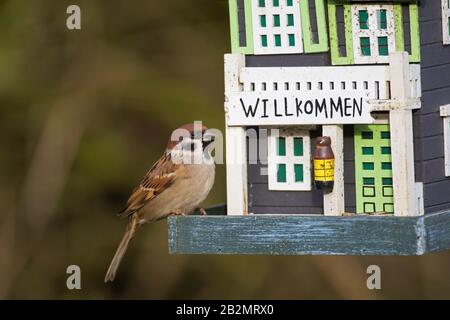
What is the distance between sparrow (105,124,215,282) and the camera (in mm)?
6777

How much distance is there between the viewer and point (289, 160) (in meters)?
6.45

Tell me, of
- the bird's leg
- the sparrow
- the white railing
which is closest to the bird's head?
the sparrow

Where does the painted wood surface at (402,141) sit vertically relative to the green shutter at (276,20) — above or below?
below

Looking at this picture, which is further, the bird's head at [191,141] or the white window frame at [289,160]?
the bird's head at [191,141]

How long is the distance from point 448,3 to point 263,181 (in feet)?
3.88

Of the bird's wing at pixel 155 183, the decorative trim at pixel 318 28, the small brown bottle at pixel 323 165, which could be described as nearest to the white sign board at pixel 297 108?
the small brown bottle at pixel 323 165

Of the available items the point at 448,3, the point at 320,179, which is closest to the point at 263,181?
the point at 320,179

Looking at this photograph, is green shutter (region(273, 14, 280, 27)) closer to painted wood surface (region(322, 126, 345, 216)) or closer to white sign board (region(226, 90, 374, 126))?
white sign board (region(226, 90, 374, 126))

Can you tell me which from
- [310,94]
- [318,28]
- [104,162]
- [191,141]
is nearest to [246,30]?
[318,28]

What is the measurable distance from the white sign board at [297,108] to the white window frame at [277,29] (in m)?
0.23

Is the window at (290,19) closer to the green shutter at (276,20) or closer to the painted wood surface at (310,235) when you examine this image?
the green shutter at (276,20)

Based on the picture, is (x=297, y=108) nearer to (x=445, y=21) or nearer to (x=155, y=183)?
(x=445, y=21)

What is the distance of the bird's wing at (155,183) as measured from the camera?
22.4ft

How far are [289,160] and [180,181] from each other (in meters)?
0.64
